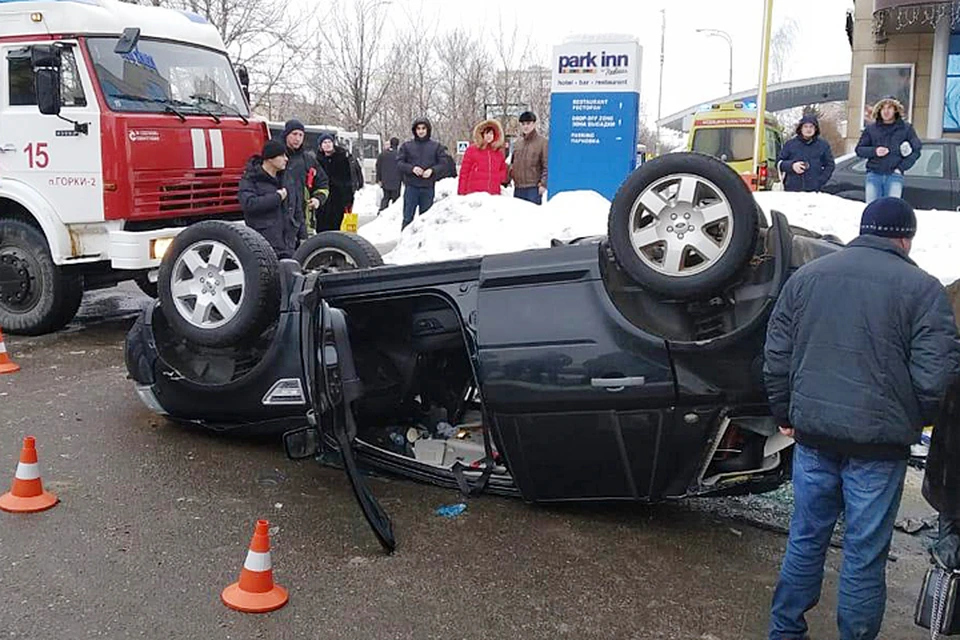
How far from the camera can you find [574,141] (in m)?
12.8

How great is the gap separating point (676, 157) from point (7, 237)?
6703 millimetres

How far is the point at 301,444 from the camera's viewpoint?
4.29 meters

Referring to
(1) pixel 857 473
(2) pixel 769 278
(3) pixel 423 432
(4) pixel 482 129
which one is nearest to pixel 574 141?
(4) pixel 482 129

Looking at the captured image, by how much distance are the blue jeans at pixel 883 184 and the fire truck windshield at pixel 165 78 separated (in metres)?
6.59

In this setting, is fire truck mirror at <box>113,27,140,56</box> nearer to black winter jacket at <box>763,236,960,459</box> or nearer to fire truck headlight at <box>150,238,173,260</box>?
fire truck headlight at <box>150,238,173,260</box>

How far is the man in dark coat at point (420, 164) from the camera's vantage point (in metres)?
11.0

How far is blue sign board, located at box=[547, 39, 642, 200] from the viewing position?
41.0 feet

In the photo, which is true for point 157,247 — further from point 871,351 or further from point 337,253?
point 871,351

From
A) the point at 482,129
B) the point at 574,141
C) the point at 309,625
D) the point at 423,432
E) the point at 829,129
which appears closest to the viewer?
the point at 309,625

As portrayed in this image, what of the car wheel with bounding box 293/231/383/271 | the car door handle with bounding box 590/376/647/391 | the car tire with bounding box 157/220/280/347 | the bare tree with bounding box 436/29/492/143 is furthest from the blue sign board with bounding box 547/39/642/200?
the bare tree with bounding box 436/29/492/143

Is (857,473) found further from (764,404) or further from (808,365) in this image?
(764,404)

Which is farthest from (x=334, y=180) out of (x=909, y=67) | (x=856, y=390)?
(x=909, y=67)

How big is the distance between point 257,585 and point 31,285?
5.91m

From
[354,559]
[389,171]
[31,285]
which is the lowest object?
[354,559]
